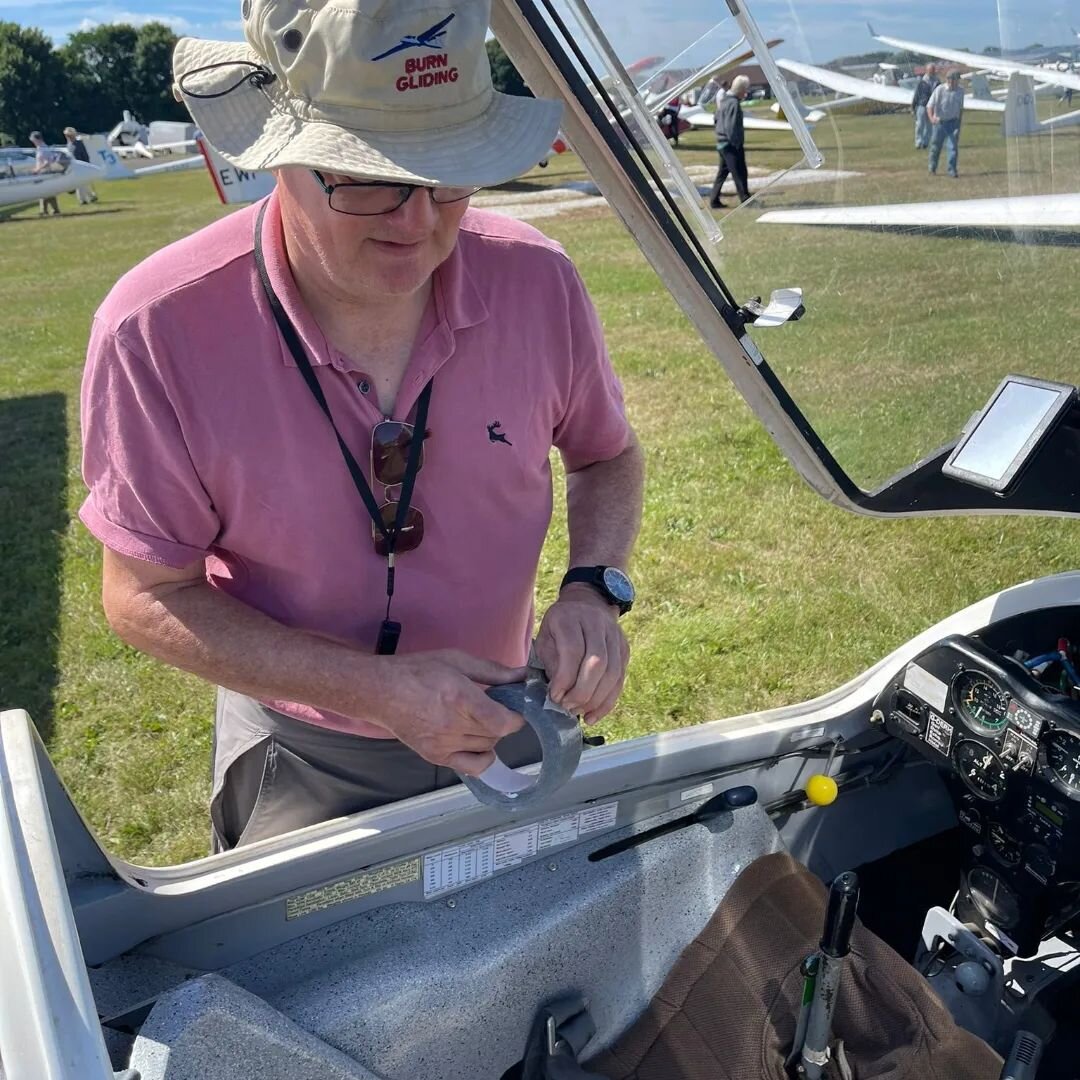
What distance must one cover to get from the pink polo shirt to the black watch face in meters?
0.13

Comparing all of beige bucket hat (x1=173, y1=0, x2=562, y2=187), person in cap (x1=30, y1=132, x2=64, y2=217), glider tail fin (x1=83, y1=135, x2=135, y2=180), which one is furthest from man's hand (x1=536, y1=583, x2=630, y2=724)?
glider tail fin (x1=83, y1=135, x2=135, y2=180)

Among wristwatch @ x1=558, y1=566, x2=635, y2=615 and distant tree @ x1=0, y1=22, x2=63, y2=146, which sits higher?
wristwatch @ x1=558, y1=566, x2=635, y2=615

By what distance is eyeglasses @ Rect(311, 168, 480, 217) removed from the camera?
3.89ft

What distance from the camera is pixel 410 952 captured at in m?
1.40

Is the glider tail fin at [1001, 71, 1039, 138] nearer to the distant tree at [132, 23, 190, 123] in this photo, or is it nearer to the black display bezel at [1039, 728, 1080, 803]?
the black display bezel at [1039, 728, 1080, 803]

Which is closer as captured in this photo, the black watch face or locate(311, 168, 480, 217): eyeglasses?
locate(311, 168, 480, 217): eyeglasses

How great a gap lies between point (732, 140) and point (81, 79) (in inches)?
2554

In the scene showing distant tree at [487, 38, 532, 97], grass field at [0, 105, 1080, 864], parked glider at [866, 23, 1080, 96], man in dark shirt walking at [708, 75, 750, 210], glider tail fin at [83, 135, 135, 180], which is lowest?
glider tail fin at [83, 135, 135, 180]

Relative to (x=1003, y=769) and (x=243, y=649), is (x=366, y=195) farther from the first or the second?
(x=1003, y=769)

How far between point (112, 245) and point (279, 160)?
58.7ft

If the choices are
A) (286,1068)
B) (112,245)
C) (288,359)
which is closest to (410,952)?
(286,1068)

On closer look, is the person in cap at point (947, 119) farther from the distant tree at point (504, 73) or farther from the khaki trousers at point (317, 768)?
the khaki trousers at point (317, 768)

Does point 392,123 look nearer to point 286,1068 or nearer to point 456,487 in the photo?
point 456,487

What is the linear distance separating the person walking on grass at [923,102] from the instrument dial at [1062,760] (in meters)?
0.95
